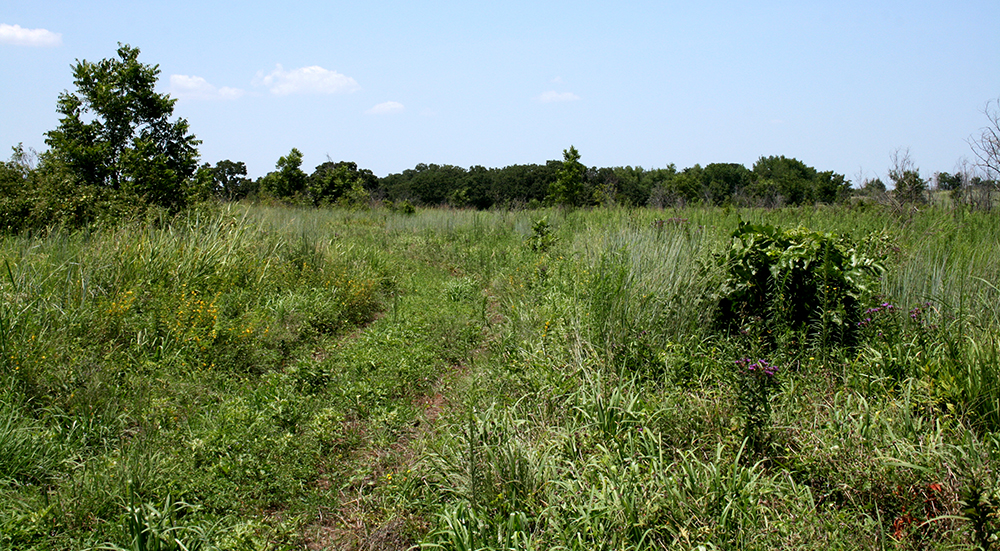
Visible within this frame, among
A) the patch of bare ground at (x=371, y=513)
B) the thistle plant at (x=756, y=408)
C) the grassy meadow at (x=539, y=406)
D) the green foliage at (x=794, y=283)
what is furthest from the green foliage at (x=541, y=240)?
the thistle plant at (x=756, y=408)

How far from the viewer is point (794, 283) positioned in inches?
177

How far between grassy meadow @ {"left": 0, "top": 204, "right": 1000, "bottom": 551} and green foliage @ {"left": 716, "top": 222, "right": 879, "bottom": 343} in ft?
0.07

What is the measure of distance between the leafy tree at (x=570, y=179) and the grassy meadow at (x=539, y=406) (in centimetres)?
2077

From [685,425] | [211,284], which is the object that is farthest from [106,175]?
[685,425]

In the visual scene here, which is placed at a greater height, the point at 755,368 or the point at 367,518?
the point at 755,368

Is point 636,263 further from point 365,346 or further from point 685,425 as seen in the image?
point 365,346

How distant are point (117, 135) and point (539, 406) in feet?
40.0

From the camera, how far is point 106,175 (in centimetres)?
1161

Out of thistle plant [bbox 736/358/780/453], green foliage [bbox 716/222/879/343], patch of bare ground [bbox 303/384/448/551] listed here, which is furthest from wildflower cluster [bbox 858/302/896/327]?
patch of bare ground [bbox 303/384/448/551]

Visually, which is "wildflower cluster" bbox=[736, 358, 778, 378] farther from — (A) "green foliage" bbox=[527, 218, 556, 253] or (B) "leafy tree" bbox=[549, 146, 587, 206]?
(B) "leafy tree" bbox=[549, 146, 587, 206]

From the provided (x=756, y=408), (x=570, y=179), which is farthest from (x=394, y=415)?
(x=570, y=179)

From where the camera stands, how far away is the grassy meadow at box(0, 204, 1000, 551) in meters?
2.65

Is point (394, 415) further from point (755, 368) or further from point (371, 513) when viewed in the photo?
point (755, 368)

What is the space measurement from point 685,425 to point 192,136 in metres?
13.6
